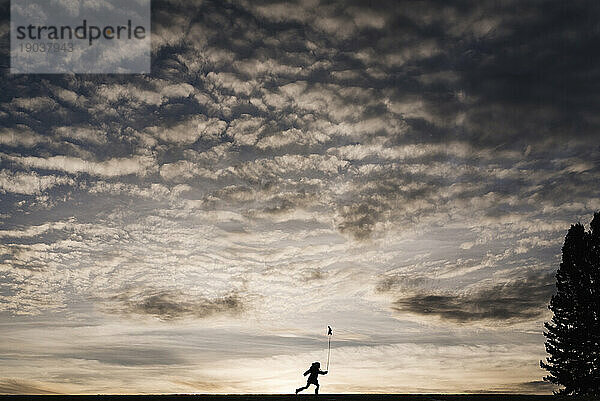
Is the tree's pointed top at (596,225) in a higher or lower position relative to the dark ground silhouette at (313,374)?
higher

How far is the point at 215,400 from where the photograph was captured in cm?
2462

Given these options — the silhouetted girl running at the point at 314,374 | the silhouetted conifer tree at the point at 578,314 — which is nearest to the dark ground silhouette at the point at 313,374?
the silhouetted girl running at the point at 314,374

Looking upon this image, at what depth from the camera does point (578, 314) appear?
47.2 m

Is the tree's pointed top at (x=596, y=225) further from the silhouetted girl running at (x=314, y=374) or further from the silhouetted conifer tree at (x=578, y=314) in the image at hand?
the silhouetted girl running at (x=314, y=374)

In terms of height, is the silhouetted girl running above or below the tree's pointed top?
below

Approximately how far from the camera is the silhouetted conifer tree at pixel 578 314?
1829 inches

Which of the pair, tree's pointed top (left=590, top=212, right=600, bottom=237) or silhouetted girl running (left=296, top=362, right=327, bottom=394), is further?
tree's pointed top (left=590, top=212, right=600, bottom=237)

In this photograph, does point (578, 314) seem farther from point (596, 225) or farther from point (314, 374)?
point (314, 374)

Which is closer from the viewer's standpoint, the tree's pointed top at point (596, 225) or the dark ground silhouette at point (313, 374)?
the dark ground silhouette at point (313, 374)

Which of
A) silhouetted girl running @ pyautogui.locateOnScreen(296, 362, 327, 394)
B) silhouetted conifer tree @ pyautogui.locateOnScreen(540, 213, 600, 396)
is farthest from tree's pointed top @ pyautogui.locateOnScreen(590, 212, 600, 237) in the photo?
silhouetted girl running @ pyautogui.locateOnScreen(296, 362, 327, 394)

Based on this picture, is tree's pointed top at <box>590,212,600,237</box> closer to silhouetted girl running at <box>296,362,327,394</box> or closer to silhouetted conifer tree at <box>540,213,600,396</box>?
silhouetted conifer tree at <box>540,213,600,396</box>

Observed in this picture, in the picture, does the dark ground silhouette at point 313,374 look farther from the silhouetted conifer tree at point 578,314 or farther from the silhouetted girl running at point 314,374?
the silhouetted conifer tree at point 578,314

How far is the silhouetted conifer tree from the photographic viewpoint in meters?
46.5

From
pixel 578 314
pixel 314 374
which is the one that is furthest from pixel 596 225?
pixel 314 374
